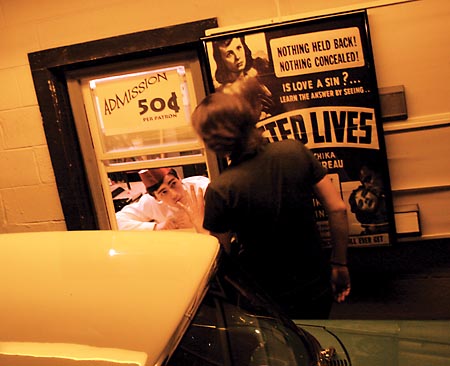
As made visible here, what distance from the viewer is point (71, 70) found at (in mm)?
3785

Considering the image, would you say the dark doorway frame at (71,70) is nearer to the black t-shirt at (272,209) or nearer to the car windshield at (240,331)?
the black t-shirt at (272,209)

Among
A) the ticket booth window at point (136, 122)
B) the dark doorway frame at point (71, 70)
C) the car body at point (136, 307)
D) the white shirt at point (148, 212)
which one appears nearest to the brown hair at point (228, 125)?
the car body at point (136, 307)

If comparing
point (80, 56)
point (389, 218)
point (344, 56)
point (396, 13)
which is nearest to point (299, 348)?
point (389, 218)

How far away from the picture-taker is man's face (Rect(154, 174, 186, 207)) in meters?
3.82

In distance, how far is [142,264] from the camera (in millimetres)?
1556

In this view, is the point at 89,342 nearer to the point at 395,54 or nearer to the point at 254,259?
the point at 254,259

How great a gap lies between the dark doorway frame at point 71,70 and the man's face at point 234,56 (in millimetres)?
172

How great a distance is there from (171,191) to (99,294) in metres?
2.46

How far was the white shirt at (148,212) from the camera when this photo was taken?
149 inches

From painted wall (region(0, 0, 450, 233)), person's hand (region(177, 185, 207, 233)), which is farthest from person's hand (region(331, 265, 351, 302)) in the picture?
person's hand (region(177, 185, 207, 233))

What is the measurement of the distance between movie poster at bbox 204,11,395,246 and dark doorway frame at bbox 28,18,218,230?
0.26 meters

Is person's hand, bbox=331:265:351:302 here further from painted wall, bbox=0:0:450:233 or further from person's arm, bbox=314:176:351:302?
painted wall, bbox=0:0:450:233

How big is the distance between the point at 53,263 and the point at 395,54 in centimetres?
248

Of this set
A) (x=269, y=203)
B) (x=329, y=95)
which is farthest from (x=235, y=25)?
(x=269, y=203)
